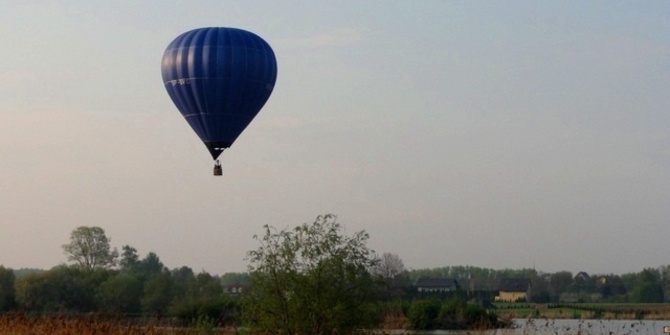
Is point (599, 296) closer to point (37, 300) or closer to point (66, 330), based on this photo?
point (37, 300)

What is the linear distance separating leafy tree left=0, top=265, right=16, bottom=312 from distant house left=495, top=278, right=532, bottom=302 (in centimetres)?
4218

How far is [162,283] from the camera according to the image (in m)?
55.7

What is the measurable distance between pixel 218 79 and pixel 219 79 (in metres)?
0.03

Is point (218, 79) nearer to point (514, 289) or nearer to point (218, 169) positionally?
point (218, 169)

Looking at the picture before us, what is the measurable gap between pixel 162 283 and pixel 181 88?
80.3 ft

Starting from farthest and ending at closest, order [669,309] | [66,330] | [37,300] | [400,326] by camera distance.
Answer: [669,309], [37,300], [400,326], [66,330]

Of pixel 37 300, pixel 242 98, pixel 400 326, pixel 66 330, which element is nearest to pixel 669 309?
pixel 400 326

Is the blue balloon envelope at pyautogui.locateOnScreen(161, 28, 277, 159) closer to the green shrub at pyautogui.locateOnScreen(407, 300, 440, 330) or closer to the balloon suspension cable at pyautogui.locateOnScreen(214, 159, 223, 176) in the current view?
the balloon suspension cable at pyautogui.locateOnScreen(214, 159, 223, 176)

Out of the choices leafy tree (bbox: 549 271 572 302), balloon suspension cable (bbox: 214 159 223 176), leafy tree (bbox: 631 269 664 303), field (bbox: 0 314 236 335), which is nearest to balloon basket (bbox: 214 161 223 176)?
balloon suspension cable (bbox: 214 159 223 176)

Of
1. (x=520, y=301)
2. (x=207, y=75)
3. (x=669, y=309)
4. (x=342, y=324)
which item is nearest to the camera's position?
(x=342, y=324)

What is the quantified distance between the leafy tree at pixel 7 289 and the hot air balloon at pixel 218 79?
2619 centimetres

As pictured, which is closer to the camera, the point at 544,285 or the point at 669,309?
the point at 669,309

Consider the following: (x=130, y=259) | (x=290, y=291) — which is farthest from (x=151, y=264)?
(x=290, y=291)

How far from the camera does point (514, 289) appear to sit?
3703 inches
